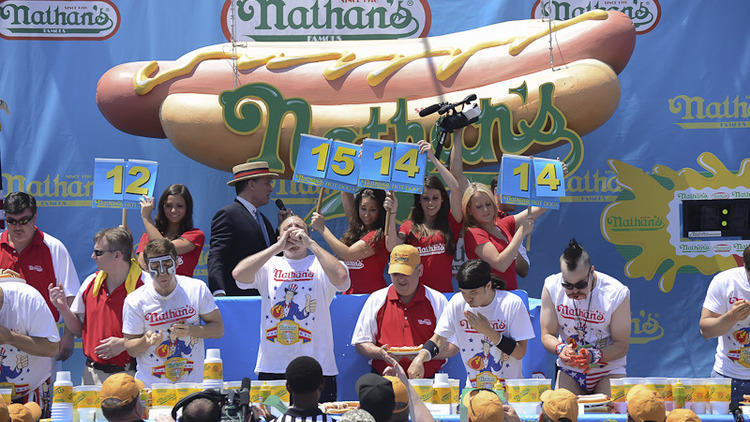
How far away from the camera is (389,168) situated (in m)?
5.38

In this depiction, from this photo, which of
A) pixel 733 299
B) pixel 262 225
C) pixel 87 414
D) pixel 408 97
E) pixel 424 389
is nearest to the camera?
pixel 87 414

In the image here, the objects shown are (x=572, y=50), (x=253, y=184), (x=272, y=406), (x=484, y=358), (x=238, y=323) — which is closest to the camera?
(x=272, y=406)

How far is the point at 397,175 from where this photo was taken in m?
5.38

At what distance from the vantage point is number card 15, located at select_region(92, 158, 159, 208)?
18.2ft

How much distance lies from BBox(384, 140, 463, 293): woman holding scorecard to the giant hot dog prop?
39.5 inches

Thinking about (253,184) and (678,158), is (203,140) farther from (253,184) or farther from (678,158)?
(678,158)

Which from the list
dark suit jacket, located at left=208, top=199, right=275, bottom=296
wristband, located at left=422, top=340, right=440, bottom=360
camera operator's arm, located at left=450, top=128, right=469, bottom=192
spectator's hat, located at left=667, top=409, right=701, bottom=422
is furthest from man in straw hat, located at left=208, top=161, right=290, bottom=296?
spectator's hat, located at left=667, top=409, right=701, bottom=422

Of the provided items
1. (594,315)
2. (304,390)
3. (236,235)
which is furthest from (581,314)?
(236,235)

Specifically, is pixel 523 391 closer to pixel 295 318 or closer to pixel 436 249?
pixel 295 318

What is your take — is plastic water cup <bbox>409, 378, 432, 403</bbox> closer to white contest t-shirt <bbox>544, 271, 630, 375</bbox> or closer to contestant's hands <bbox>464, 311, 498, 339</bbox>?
contestant's hands <bbox>464, 311, 498, 339</bbox>

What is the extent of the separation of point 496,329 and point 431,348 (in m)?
0.36

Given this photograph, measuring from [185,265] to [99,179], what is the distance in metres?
0.82

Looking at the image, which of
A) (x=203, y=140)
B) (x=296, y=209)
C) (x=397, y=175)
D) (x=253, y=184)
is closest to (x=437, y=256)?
(x=397, y=175)

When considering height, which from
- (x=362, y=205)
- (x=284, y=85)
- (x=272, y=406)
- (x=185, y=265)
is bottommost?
(x=272, y=406)
